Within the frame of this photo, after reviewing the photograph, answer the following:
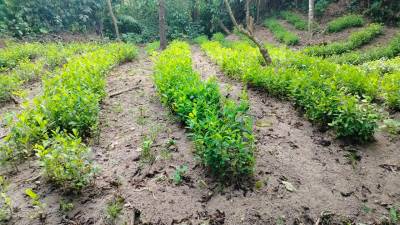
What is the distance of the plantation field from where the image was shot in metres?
3.91

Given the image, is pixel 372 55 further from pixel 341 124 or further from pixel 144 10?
pixel 144 10

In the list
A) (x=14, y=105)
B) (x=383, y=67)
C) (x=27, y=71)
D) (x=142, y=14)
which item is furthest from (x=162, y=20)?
(x=383, y=67)

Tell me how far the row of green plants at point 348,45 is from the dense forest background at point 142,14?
248cm

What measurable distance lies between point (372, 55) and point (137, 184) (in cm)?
1273

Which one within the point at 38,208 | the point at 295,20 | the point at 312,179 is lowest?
the point at 312,179

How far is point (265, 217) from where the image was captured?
151 inches

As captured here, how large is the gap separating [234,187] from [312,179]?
1259 millimetres

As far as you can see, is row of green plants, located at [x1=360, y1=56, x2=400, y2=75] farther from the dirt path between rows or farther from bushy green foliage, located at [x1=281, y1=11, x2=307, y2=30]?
bushy green foliage, located at [x1=281, y1=11, x2=307, y2=30]

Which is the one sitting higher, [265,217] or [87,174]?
[87,174]

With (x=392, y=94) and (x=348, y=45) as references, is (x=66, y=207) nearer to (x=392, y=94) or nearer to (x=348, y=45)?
(x=392, y=94)

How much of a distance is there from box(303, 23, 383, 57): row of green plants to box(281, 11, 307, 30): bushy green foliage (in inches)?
229

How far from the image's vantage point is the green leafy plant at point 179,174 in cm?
440

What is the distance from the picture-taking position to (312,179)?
15.1 feet

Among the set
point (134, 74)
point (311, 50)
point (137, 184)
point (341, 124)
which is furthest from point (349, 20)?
point (137, 184)
